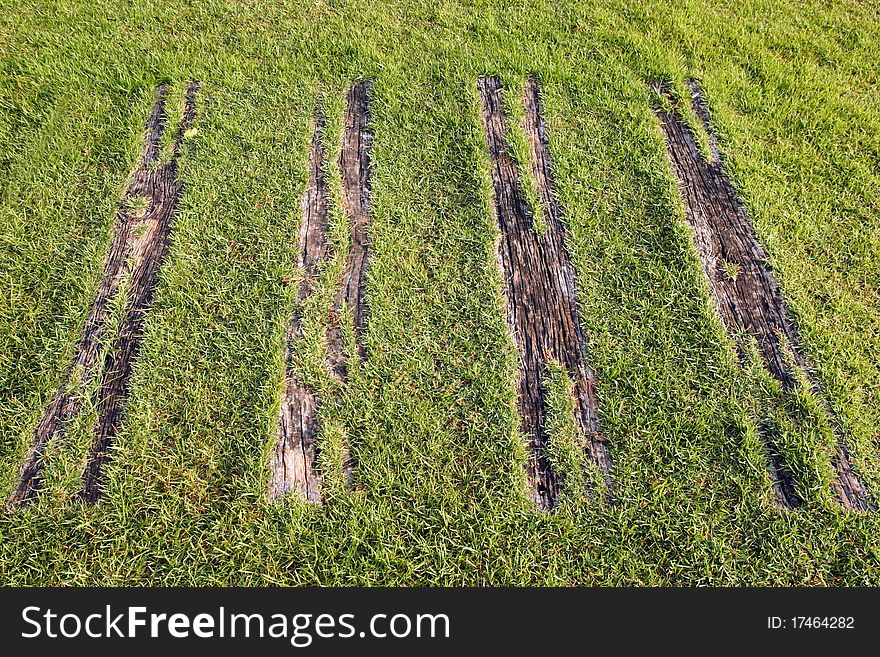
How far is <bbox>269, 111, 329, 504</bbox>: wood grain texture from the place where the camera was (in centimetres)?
255

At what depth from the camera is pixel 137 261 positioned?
320 centimetres

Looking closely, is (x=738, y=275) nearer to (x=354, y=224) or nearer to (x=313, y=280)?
(x=354, y=224)

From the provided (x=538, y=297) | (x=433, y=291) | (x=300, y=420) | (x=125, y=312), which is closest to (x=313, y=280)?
(x=433, y=291)

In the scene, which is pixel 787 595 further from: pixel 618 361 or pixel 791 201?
pixel 791 201

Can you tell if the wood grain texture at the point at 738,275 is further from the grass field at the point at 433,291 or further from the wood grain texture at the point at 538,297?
the wood grain texture at the point at 538,297

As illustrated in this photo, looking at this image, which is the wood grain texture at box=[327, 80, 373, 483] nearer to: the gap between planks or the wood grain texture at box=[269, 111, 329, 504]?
the gap between planks

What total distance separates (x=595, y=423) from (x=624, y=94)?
2494 millimetres

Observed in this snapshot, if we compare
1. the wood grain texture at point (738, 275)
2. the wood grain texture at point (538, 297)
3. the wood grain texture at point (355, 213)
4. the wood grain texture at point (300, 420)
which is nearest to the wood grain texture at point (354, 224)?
the wood grain texture at point (355, 213)

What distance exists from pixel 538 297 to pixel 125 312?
2.17m

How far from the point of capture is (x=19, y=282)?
10.1 ft

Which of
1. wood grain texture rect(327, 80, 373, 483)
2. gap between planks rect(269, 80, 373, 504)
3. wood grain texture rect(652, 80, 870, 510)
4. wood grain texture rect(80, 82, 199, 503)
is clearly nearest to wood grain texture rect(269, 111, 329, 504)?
gap between planks rect(269, 80, 373, 504)

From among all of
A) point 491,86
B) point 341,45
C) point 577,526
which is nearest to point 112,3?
point 341,45

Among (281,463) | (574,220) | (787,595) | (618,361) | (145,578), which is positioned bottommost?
(145,578)

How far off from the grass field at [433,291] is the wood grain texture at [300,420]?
61 millimetres
